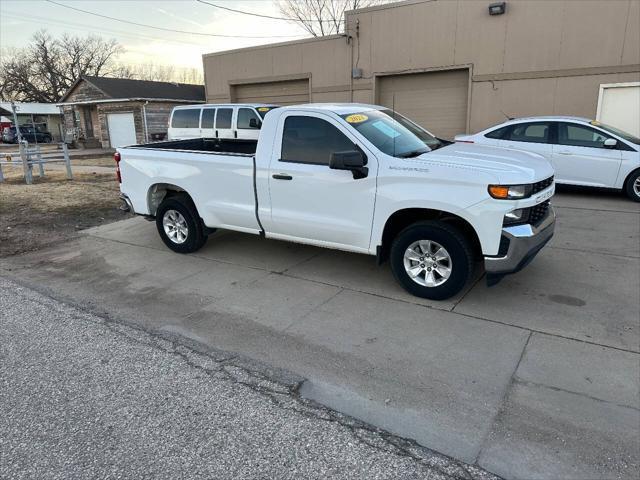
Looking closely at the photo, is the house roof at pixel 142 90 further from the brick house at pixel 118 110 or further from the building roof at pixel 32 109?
the building roof at pixel 32 109

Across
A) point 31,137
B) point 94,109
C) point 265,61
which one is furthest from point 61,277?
point 31,137

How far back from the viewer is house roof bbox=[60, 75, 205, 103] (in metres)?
30.6

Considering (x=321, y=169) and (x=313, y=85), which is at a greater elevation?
(x=313, y=85)

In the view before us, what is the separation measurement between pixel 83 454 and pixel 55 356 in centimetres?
145

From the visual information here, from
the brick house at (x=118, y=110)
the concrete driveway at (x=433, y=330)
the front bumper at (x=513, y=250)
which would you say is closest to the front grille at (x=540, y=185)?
the front bumper at (x=513, y=250)

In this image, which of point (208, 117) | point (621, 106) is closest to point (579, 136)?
point (621, 106)

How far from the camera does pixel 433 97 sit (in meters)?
14.8

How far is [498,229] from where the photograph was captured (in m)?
4.16

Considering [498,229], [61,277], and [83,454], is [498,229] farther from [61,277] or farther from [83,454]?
[61,277]

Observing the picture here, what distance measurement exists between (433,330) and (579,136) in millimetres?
7346

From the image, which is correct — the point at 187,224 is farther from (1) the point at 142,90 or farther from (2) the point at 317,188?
(1) the point at 142,90

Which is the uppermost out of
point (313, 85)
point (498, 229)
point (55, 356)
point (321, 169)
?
point (313, 85)

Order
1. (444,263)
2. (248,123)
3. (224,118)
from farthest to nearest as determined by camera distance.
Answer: (224,118) → (248,123) → (444,263)

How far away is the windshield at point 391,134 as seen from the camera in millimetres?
4867
